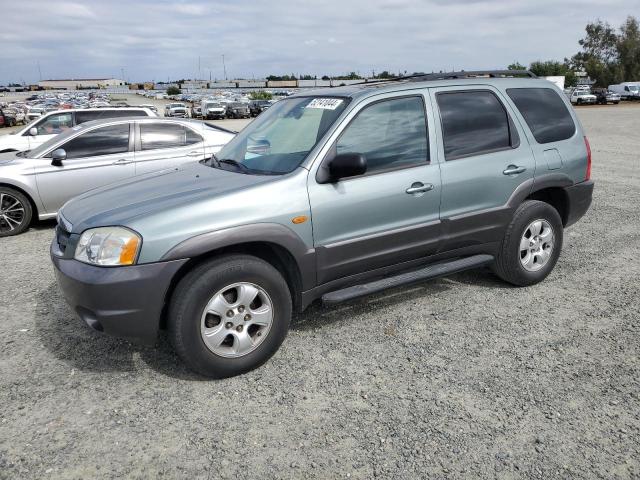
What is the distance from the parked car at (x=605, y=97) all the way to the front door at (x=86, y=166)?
163 ft

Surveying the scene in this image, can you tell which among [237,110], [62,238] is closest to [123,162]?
[62,238]

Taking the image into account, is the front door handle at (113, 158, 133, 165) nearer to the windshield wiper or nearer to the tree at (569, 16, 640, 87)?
the windshield wiper

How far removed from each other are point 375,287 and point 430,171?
39.1 inches

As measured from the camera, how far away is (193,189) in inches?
138

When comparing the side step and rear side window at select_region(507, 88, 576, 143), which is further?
rear side window at select_region(507, 88, 576, 143)

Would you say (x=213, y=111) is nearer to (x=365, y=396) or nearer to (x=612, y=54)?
(x=365, y=396)

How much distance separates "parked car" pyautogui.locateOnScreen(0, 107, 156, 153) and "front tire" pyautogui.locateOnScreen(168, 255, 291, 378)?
25.1 feet

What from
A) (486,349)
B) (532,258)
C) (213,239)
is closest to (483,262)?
(532,258)

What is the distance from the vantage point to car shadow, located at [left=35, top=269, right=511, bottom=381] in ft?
11.9

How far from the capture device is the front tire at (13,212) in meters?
7.17

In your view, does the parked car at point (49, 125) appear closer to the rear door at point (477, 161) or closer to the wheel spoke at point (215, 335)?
the rear door at point (477, 161)

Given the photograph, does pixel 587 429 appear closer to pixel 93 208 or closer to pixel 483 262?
pixel 483 262

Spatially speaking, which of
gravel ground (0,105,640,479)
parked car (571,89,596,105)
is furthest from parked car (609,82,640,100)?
gravel ground (0,105,640,479)

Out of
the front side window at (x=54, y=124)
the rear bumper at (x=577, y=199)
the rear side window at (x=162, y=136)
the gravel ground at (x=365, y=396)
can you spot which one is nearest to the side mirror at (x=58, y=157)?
the rear side window at (x=162, y=136)
